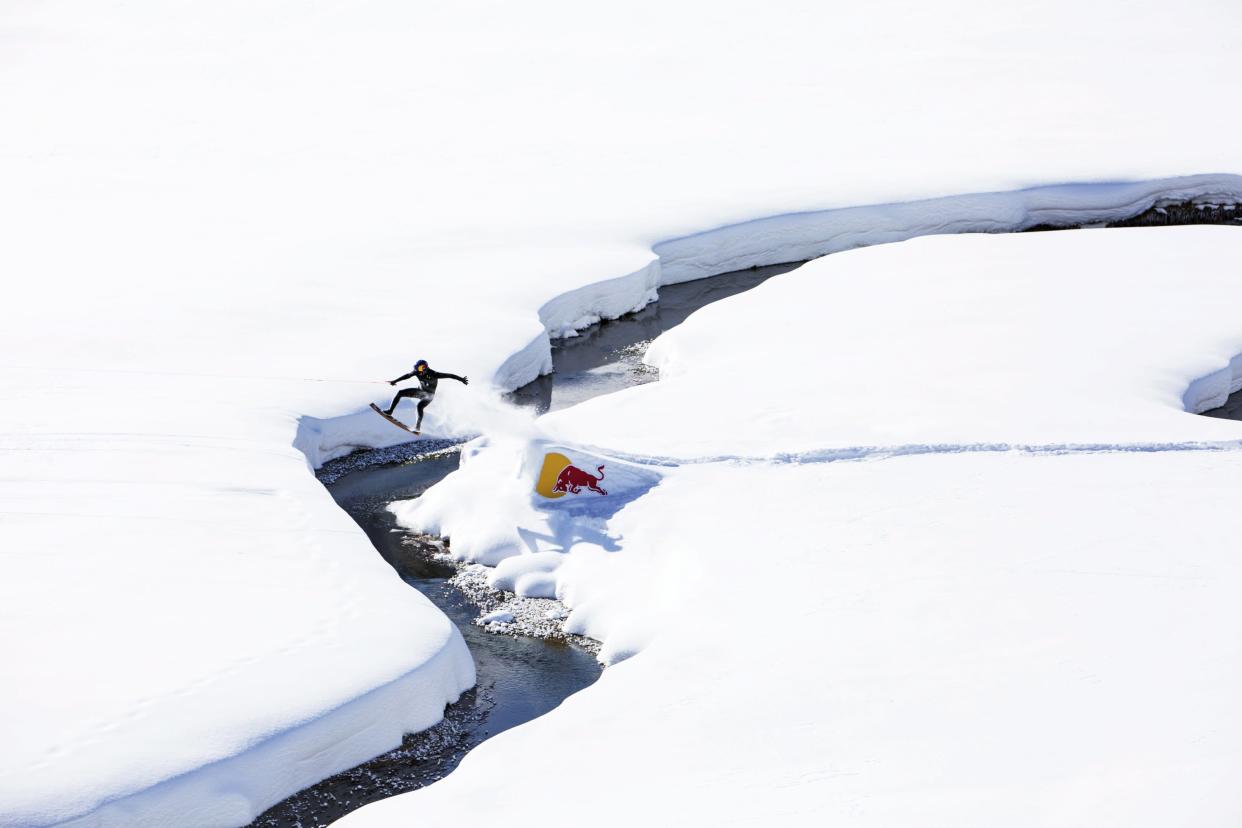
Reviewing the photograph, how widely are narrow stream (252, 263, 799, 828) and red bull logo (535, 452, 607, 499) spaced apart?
1531 mm

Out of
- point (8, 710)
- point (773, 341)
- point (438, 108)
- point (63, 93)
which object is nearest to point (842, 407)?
point (773, 341)

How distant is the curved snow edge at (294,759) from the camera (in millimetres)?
9594

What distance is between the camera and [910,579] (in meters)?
12.7

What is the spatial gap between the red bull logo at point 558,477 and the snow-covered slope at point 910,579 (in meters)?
0.32

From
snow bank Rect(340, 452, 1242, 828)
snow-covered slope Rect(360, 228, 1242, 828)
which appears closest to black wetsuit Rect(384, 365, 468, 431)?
snow-covered slope Rect(360, 228, 1242, 828)

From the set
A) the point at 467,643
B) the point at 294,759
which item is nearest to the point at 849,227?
the point at 467,643

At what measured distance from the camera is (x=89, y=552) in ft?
42.8

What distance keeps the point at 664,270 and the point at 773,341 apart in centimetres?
660

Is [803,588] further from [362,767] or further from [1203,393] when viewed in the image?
[1203,393]

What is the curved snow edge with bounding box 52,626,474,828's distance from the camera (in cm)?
959

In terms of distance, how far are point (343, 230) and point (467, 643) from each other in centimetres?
1451

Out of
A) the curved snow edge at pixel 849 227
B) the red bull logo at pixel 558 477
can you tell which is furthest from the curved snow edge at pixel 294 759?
the curved snow edge at pixel 849 227

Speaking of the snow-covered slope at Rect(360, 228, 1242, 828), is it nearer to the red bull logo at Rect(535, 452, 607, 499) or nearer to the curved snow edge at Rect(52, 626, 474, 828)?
the red bull logo at Rect(535, 452, 607, 499)

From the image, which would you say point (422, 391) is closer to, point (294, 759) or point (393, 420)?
point (393, 420)
